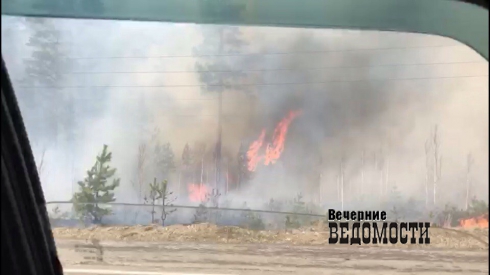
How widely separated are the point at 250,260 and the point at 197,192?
0.93ft

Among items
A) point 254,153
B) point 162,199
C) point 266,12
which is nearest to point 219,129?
point 254,153

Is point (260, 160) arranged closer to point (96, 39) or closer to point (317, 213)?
point (317, 213)

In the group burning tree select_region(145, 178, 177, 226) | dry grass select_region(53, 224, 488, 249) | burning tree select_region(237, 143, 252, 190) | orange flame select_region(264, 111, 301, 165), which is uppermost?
orange flame select_region(264, 111, 301, 165)

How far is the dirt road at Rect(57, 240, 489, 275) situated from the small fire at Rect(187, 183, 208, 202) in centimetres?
15

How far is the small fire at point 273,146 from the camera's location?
1.34 m

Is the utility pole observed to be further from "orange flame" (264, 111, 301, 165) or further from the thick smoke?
"orange flame" (264, 111, 301, 165)

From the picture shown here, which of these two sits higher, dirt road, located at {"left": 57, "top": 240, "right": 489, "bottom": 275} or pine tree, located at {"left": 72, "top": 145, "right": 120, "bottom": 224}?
pine tree, located at {"left": 72, "top": 145, "right": 120, "bottom": 224}

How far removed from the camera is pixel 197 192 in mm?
1349

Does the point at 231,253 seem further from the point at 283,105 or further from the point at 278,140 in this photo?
the point at 283,105

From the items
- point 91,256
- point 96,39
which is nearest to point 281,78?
point 96,39

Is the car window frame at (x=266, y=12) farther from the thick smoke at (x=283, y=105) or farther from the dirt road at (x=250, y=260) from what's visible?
the dirt road at (x=250, y=260)

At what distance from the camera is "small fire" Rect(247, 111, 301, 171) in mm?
1341

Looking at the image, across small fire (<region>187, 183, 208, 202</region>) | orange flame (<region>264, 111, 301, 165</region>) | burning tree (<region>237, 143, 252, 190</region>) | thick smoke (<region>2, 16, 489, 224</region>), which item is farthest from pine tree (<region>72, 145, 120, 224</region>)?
orange flame (<region>264, 111, 301, 165</region>)

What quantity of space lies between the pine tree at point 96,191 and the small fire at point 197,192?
0.24 m
